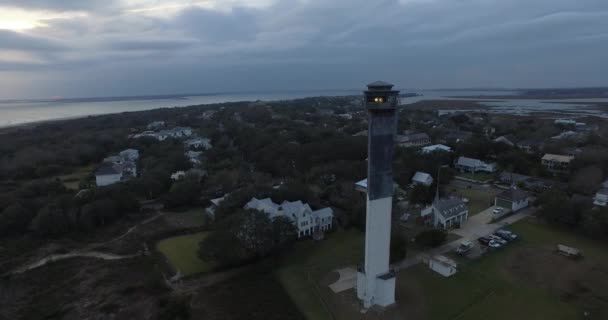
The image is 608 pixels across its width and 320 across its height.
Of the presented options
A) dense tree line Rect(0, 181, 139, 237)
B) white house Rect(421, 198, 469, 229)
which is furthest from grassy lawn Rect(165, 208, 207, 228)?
white house Rect(421, 198, 469, 229)

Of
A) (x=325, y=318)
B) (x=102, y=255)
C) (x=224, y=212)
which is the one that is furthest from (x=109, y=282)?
(x=325, y=318)

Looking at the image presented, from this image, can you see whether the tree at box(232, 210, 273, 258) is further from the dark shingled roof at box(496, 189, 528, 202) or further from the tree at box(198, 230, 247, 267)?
the dark shingled roof at box(496, 189, 528, 202)

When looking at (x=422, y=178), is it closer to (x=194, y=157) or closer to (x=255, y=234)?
(x=255, y=234)

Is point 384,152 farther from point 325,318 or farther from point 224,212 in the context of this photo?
point 224,212

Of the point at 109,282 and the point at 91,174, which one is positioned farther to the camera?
the point at 91,174

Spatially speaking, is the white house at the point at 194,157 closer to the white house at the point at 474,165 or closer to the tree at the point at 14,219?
the tree at the point at 14,219

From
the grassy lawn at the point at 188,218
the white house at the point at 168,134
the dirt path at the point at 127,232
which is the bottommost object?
the dirt path at the point at 127,232

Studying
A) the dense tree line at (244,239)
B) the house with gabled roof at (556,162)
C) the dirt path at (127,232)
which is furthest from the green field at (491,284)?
the house with gabled roof at (556,162)
